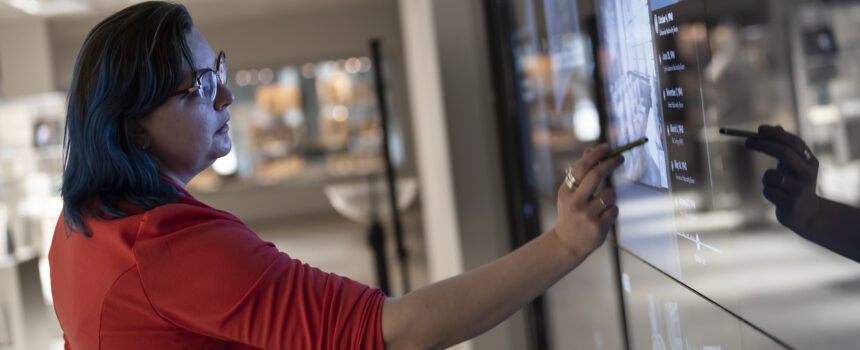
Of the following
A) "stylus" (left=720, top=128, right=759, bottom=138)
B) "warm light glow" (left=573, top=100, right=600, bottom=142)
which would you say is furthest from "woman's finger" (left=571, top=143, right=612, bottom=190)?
"warm light glow" (left=573, top=100, right=600, bottom=142)

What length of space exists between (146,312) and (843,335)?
0.83 metres

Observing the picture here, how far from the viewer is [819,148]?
90cm

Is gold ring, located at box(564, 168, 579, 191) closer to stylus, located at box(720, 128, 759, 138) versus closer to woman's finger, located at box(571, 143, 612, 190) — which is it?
woman's finger, located at box(571, 143, 612, 190)

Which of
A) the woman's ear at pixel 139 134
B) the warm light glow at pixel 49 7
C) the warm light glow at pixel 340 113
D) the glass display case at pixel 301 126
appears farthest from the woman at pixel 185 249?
the warm light glow at pixel 340 113

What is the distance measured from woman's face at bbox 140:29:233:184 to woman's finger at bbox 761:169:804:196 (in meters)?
0.76

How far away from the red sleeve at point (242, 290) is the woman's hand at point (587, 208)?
25 centimetres

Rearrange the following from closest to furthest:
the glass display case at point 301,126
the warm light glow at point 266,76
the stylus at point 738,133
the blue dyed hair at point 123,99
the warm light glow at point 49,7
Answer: the stylus at point 738,133, the blue dyed hair at point 123,99, the warm light glow at point 49,7, the warm light glow at point 266,76, the glass display case at point 301,126

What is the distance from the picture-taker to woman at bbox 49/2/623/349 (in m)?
1.14

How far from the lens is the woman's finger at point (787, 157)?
3.08 ft

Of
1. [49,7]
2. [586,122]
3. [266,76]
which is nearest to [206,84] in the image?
[586,122]

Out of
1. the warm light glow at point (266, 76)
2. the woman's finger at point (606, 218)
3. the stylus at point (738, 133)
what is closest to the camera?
the stylus at point (738, 133)

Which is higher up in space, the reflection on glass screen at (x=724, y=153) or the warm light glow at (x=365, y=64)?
the warm light glow at (x=365, y=64)

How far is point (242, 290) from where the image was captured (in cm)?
114

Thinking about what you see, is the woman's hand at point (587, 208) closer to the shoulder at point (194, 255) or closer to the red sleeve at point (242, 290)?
the red sleeve at point (242, 290)
